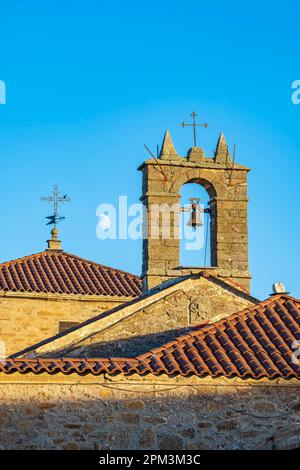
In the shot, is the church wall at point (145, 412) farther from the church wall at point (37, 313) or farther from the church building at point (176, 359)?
the church wall at point (37, 313)

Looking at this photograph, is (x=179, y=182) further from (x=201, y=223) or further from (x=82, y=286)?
(x=82, y=286)

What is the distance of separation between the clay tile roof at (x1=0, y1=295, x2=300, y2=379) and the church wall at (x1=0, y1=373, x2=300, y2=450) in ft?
0.35

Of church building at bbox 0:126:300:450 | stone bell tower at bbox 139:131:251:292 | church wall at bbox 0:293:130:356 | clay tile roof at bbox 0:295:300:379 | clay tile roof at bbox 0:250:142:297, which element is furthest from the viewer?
clay tile roof at bbox 0:250:142:297

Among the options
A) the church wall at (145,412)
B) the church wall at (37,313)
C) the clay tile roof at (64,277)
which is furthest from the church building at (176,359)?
the clay tile roof at (64,277)

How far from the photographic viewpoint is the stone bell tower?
635 inches

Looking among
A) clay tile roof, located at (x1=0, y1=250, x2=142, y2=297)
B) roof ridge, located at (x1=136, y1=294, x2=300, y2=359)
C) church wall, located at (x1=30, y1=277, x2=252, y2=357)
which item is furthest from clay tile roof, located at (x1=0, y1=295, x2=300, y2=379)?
clay tile roof, located at (x1=0, y1=250, x2=142, y2=297)

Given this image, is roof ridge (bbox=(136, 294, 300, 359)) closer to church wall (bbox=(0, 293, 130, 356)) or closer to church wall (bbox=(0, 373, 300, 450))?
church wall (bbox=(0, 373, 300, 450))

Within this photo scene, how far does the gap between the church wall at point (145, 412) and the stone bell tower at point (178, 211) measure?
4.07m

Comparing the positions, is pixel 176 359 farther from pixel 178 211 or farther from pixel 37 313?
pixel 37 313

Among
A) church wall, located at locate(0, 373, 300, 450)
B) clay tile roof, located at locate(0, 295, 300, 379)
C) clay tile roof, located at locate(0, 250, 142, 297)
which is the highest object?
clay tile roof, located at locate(0, 250, 142, 297)

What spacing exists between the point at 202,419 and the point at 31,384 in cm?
210

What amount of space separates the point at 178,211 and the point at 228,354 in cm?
388
